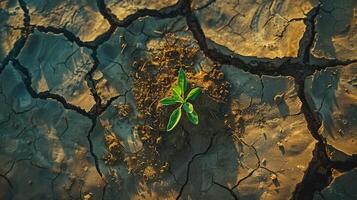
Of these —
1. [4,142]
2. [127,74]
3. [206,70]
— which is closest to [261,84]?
[206,70]

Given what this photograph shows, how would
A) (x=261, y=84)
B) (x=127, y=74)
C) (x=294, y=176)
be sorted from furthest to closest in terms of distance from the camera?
(x=127, y=74) < (x=261, y=84) < (x=294, y=176)

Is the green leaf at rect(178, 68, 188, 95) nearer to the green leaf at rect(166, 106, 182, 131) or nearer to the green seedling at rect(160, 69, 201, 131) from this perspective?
the green seedling at rect(160, 69, 201, 131)

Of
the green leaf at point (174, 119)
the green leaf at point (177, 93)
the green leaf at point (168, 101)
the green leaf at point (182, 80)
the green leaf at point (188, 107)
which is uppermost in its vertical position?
the green leaf at point (182, 80)

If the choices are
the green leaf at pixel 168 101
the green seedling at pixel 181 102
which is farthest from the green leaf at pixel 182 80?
the green leaf at pixel 168 101

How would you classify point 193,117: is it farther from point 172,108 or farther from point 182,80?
point 182,80

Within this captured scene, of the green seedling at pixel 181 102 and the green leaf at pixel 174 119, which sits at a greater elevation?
the green seedling at pixel 181 102

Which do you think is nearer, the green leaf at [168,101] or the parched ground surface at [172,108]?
the parched ground surface at [172,108]

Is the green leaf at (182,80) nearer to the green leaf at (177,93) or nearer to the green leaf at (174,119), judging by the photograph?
the green leaf at (177,93)

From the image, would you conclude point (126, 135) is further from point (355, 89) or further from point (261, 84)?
point (355, 89)

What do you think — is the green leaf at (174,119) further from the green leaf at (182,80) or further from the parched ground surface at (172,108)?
the green leaf at (182,80)
